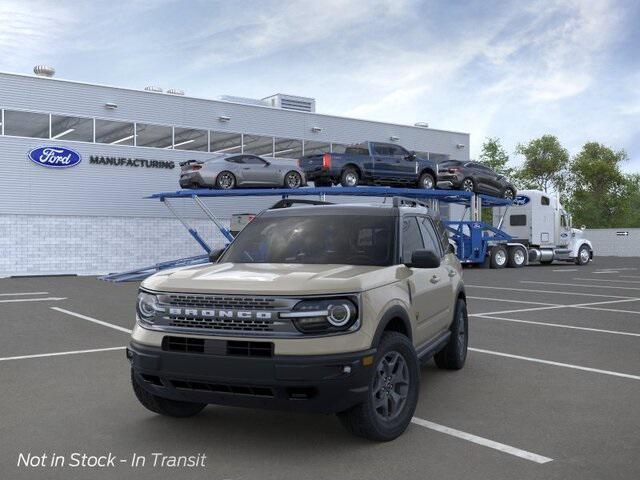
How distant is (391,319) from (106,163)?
25.5 meters

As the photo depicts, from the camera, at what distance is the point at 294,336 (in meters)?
4.33

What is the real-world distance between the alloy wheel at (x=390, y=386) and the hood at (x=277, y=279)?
564 millimetres

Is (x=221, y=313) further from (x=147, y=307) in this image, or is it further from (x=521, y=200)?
(x=521, y=200)

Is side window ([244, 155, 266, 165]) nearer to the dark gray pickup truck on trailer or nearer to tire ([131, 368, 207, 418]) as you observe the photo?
the dark gray pickup truck on trailer

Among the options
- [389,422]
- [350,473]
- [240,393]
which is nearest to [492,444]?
[389,422]

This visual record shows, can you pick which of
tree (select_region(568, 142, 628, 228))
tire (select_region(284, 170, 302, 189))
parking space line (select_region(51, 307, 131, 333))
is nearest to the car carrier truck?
tire (select_region(284, 170, 302, 189))

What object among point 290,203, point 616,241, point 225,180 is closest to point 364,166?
point 225,180

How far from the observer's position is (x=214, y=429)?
16.5ft

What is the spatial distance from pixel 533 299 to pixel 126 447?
12.0 meters

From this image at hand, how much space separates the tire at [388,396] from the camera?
451 centimetres

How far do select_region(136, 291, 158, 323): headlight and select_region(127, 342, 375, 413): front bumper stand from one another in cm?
40

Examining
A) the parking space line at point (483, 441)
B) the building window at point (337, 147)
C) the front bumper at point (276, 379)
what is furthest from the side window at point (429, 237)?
the building window at point (337, 147)

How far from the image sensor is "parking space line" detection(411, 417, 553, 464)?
4.38 m

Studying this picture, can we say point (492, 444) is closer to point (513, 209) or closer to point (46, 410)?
point (46, 410)
